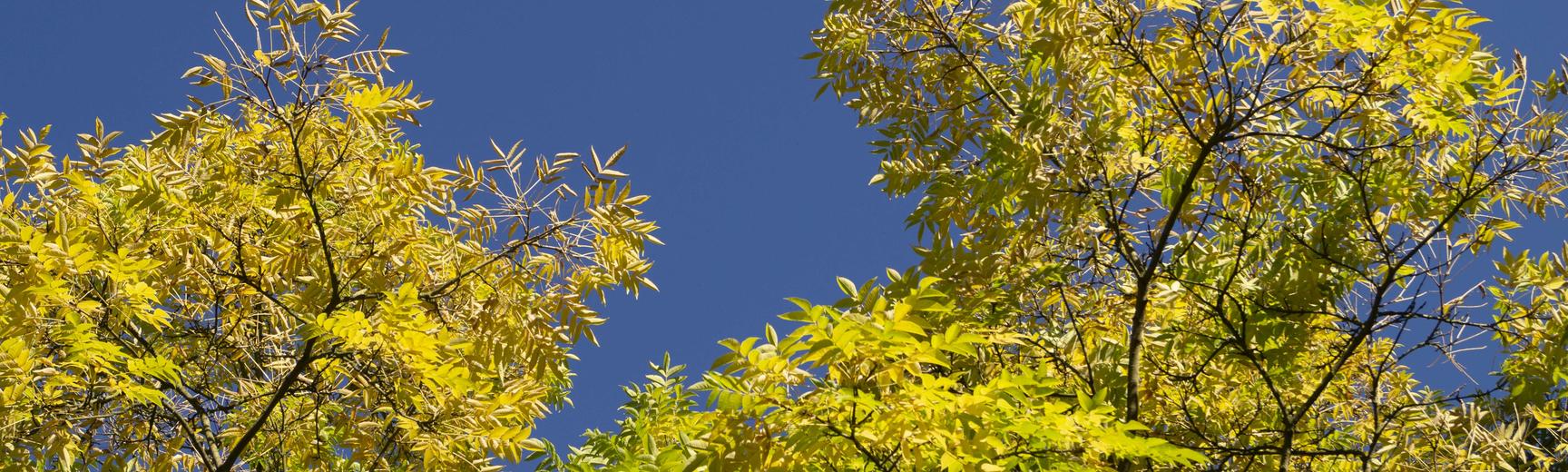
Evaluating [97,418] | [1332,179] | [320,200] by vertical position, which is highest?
[1332,179]

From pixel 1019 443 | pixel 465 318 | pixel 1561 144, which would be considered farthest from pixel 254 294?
pixel 1561 144

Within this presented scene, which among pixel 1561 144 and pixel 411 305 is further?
pixel 1561 144

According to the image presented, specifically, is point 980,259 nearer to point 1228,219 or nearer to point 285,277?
point 1228,219

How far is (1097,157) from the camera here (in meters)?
5.80

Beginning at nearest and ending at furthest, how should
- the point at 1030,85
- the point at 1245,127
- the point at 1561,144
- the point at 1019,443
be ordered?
the point at 1019,443, the point at 1561,144, the point at 1245,127, the point at 1030,85

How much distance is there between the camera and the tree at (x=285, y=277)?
16.6 ft

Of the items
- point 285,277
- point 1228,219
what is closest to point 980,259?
point 1228,219

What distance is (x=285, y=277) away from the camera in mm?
5895

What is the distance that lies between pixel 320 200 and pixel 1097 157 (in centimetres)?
336

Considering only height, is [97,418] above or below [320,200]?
below

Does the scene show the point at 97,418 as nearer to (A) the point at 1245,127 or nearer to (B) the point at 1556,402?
(A) the point at 1245,127

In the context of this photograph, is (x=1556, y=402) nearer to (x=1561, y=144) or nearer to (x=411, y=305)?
(x=1561, y=144)

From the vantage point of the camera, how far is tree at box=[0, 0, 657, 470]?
5.07 metres

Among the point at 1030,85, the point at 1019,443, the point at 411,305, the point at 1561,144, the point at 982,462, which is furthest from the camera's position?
the point at 1030,85
